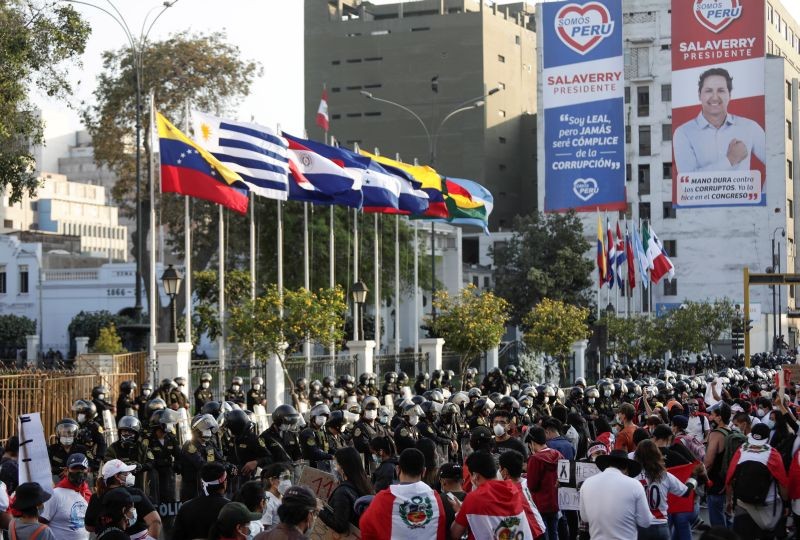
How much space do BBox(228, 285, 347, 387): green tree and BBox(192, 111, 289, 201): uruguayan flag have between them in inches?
102

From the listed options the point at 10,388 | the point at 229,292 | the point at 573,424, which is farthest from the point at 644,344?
the point at 573,424

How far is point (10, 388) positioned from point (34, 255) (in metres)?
52.8

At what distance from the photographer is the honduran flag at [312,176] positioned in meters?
33.4

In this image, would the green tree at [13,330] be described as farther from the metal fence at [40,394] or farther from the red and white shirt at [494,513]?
the red and white shirt at [494,513]

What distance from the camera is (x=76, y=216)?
5659 inches

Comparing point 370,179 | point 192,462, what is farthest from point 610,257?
point 192,462

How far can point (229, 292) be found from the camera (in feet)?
161

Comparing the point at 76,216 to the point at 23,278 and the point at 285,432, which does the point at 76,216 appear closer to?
the point at 23,278

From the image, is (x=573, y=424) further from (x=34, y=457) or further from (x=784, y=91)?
(x=784, y=91)

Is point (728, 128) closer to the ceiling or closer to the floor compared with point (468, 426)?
closer to the ceiling

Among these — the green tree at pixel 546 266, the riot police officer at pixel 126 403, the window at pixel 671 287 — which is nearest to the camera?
the riot police officer at pixel 126 403

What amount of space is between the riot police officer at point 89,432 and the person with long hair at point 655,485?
22.6 ft

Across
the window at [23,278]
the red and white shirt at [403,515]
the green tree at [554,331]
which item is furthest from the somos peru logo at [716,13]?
the red and white shirt at [403,515]

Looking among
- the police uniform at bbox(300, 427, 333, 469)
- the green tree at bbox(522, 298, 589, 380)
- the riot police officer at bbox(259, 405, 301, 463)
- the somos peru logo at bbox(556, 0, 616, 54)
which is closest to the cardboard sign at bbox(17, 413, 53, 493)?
the riot police officer at bbox(259, 405, 301, 463)
